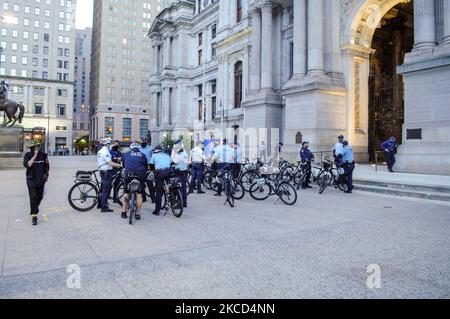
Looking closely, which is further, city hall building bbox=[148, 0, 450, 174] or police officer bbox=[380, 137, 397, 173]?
police officer bbox=[380, 137, 397, 173]

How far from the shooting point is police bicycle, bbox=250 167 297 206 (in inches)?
425

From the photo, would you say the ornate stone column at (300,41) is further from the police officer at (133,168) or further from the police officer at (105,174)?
the police officer at (133,168)

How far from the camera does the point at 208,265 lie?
5.02 m

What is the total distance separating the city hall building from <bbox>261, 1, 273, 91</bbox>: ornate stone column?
0.25 ft

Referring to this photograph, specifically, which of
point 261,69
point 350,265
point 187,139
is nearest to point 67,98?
point 187,139

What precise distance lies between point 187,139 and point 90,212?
1610 inches

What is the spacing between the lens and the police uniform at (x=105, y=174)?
9.46m

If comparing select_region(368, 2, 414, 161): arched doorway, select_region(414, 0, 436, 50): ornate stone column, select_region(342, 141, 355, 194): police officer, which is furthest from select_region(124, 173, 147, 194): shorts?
select_region(368, 2, 414, 161): arched doorway

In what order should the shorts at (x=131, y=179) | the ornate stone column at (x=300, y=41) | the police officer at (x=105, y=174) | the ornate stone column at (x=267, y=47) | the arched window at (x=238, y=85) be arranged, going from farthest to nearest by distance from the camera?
the arched window at (x=238, y=85)
the ornate stone column at (x=267, y=47)
the ornate stone column at (x=300, y=41)
the police officer at (x=105, y=174)
the shorts at (x=131, y=179)

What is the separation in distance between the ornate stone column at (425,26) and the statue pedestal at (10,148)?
25.9 m

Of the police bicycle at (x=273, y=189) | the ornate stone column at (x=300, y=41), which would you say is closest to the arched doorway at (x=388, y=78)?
the ornate stone column at (x=300, y=41)

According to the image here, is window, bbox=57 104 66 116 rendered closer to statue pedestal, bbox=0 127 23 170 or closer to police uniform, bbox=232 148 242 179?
statue pedestal, bbox=0 127 23 170
